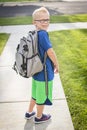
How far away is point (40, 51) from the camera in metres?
3.87

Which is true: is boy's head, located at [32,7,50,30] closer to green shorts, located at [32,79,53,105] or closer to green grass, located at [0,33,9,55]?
green shorts, located at [32,79,53,105]

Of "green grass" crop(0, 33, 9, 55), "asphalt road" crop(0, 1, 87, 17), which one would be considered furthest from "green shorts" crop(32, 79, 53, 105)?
"asphalt road" crop(0, 1, 87, 17)

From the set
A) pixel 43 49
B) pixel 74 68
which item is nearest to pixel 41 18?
pixel 43 49

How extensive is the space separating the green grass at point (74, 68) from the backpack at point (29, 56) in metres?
1.03

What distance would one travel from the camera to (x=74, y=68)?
6664 mm

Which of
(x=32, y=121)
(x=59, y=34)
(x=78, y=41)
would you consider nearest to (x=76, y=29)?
(x=59, y=34)

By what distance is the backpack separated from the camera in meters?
3.78

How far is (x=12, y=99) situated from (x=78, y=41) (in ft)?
15.5

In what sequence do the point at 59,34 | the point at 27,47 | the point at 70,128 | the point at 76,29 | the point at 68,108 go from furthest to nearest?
1. the point at 76,29
2. the point at 59,34
3. the point at 68,108
4. the point at 70,128
5. the point at 27,47

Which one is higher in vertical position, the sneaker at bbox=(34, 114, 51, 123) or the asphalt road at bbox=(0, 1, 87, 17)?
the sneaker at bbox=(34, 114, 51, 123)

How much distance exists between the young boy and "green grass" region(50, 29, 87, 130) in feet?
1.73

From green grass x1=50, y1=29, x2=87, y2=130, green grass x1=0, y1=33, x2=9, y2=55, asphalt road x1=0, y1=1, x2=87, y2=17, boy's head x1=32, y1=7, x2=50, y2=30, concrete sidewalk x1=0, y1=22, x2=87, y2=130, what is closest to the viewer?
boy's head x1=32, y1=7, x2=50, y2=30

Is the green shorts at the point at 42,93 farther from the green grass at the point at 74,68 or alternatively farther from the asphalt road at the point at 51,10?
the asphalt road at the point at 51,10

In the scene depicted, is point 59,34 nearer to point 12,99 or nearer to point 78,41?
point 78,41
